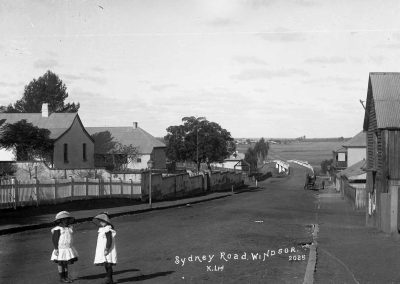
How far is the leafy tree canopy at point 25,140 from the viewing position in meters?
45.9

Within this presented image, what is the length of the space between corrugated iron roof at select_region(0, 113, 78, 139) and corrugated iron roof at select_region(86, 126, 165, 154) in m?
12.6

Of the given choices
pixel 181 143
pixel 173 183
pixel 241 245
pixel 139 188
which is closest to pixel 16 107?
pixel 181 143

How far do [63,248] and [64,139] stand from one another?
4194 cm

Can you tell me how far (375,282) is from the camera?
31.6 ft

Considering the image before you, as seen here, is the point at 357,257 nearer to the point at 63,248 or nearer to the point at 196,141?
the point at 63,248

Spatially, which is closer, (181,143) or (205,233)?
(205,233)

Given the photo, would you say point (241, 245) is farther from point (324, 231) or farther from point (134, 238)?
point (324, 231)

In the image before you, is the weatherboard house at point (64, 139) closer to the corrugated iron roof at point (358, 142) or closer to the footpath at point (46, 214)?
the footpath at point (46, 214)

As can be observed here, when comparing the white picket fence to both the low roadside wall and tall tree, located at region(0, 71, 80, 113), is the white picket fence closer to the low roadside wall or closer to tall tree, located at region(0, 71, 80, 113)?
the low roadside wall

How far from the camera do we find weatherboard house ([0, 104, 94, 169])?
162 feet

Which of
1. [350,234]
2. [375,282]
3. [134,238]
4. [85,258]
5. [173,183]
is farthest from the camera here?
[173,183]

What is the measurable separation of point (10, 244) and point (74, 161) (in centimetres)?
3790

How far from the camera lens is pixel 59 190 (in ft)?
87.2

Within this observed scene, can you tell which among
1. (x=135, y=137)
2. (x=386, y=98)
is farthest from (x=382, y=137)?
(x=135, y=137)
